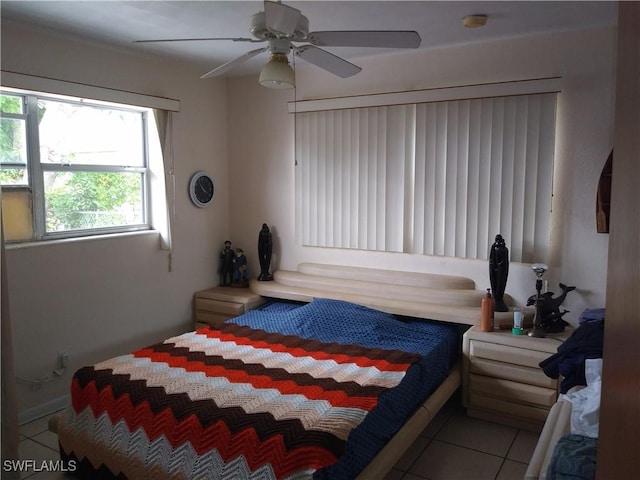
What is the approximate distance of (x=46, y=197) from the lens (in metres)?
3.29

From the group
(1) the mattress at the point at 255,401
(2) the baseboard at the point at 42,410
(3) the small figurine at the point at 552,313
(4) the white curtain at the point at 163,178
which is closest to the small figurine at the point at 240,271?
(4) the white curtain at the point at 163,178

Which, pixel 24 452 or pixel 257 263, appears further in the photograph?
pixel 257 263

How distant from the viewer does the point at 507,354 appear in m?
3.02

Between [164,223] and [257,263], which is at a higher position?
[164,223]

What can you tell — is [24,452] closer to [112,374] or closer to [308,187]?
[112,374]

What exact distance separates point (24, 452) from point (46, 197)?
1.61 m

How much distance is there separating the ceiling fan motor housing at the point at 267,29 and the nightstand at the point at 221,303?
2471 mm

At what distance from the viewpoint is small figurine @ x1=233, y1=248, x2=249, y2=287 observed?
4539 millimetres

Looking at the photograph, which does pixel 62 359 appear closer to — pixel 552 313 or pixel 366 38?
pixel 366 38

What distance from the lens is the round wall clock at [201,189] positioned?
13.9ft

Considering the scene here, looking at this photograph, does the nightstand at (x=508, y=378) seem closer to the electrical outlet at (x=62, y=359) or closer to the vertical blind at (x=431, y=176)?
the vertical blind at (x=431, y=176)

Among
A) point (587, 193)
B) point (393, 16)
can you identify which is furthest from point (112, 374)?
point (587, 193)

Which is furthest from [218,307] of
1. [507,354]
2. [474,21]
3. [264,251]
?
[474,21]

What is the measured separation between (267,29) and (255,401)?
1685 millimetres
